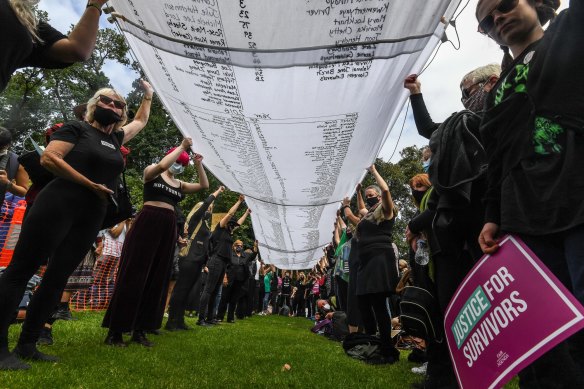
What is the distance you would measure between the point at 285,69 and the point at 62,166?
1795 millimetres

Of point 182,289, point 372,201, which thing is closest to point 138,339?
point 182,289

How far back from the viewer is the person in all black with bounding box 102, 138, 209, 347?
3.87m

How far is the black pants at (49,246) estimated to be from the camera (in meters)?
2.70

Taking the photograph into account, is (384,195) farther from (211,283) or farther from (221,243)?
(211,283)

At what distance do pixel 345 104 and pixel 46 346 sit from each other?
11.5ft

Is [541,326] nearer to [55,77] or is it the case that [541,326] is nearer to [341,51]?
[341,51]

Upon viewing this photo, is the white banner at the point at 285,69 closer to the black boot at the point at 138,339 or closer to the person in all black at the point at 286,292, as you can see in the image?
the black boot at the point at 138,339

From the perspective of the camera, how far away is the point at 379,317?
4398 millimetres

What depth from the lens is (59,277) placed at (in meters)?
2.98

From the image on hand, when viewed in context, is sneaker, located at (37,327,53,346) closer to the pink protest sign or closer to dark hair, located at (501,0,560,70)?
the pink protest sign

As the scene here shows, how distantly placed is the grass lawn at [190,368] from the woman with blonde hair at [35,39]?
1.77 metres

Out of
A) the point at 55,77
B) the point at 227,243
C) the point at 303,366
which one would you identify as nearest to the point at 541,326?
the point at 303,366

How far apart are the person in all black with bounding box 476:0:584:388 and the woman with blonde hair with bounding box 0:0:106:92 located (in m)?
1.92

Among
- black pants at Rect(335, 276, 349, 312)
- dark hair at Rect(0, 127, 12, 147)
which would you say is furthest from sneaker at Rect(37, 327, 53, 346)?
black pants at Rect(335, 276, 349, 312)
